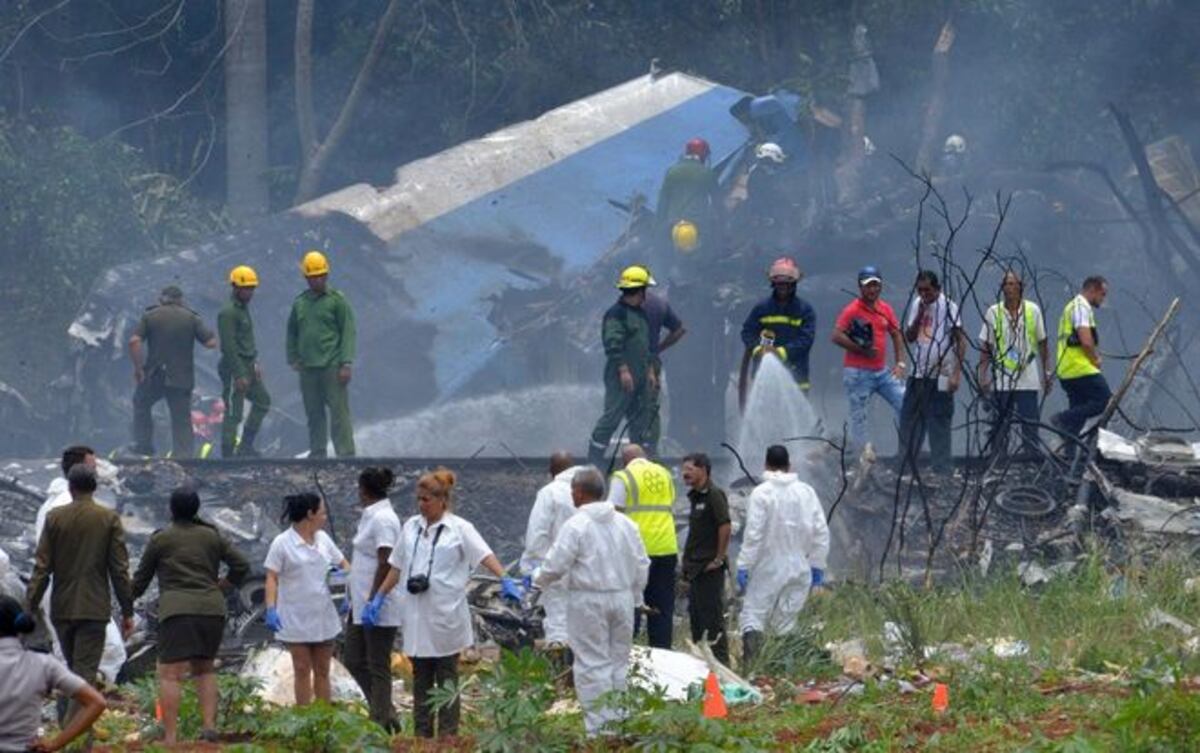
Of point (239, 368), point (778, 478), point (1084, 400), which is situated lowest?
point (778, 478)

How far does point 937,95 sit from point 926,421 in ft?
34.2

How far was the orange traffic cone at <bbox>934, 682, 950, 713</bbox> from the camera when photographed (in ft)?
34.5

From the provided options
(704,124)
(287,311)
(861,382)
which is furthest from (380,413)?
(861,382)

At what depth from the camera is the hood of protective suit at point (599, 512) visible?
10039 mm

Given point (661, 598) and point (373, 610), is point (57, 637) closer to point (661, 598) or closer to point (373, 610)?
point (373, 610)

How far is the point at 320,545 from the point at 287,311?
38.0 feet

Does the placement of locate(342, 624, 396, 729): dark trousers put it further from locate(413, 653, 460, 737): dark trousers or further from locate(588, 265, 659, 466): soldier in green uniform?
locate(588, 265, 659, 466): soldier in green uniform

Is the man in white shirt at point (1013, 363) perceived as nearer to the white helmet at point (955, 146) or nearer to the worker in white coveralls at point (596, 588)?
the worker in white coveralls at point (596, 588)

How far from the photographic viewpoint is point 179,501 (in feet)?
33.3

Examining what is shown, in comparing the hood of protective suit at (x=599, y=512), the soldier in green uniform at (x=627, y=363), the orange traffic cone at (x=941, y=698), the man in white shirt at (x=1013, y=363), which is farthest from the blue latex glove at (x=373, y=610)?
the soldier in green uniform at (x=627, y=363)

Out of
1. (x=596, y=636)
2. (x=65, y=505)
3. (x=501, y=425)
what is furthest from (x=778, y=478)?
(x=501, y=425)

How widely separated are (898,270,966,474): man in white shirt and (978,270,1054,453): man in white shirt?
0.76ft

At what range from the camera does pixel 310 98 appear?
2530 cm

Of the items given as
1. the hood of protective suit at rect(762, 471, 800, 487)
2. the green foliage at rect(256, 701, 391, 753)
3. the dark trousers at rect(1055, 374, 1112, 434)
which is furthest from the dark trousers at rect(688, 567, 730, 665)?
the dark trousers at rect(1055, 374, 1112, 434)
